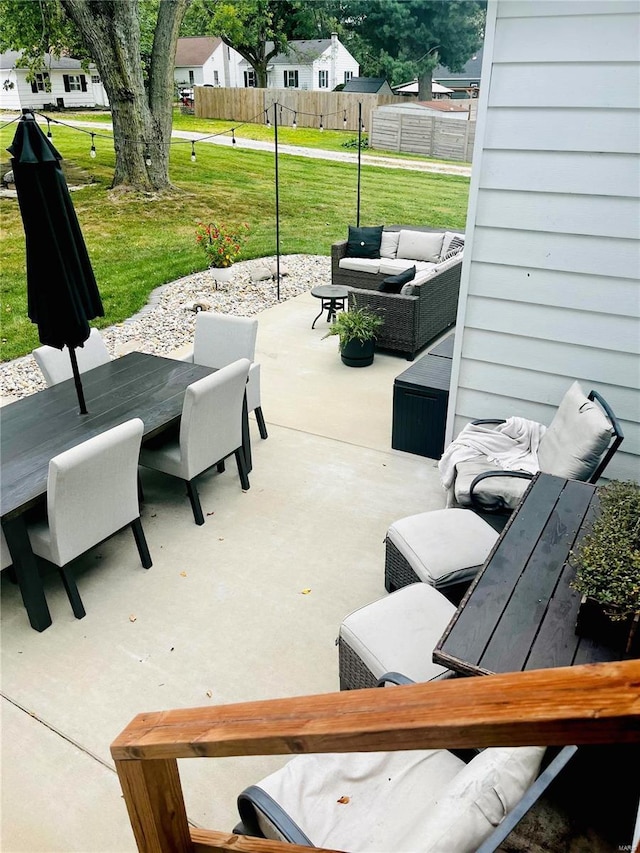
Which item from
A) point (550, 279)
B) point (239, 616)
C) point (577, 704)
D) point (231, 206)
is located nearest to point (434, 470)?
point (550, 279)

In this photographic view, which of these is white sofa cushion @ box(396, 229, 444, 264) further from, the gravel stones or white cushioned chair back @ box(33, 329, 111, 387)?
white cushioned chair back @ box(33, 329, 111, 387)

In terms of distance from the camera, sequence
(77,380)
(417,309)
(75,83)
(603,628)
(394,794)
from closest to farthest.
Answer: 1. (394,794)
2. (603,628)
3. (77,380)
4. (417,309)
5. (75,83)

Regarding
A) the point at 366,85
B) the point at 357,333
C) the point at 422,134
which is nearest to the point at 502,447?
the point at 357,333

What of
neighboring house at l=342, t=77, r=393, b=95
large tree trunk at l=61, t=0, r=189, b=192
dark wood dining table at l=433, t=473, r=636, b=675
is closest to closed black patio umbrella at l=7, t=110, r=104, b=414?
dark wood dining table at l=433, t=473, r=636, b=675

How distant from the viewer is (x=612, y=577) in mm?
2102

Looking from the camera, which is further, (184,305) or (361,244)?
(184,305)

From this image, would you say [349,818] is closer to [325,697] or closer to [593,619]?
[593,619]

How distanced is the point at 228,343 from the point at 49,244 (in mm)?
1592

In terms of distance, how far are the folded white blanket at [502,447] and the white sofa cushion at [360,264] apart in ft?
13.8

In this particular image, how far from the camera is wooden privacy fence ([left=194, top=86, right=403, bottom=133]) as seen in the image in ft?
73.5

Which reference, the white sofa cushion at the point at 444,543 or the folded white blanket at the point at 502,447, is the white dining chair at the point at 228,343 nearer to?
the folded white blanket at the point at 502,447

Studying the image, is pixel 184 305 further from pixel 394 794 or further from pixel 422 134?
pixel 422 134

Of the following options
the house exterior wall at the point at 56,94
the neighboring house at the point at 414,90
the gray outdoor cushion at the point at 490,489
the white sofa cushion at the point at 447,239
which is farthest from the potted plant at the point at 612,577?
the neighboring house at the point at 414,90

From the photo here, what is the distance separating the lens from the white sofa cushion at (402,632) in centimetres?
245
